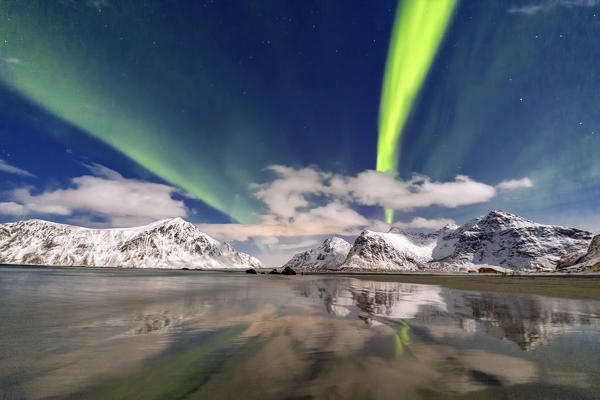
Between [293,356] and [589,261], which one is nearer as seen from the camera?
[293,356]

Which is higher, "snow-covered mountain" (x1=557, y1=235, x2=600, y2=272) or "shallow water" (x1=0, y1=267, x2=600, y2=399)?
"snow-covered mountain" (x1=557, y1=235, x2=600, y2=272)

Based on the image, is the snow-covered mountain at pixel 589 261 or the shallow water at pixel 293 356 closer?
the shallow water at pixel 293 356

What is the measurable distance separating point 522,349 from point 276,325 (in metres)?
7.59

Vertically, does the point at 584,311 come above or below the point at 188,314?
above

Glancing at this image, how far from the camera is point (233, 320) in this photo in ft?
35.4

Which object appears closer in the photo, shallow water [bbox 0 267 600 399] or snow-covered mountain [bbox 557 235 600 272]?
shallow water [bbox 0 267 600 399]

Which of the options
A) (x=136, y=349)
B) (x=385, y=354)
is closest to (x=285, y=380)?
(x=385, y=354)

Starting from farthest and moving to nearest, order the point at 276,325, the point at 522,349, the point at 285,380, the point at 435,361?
the point at 276,325
the point at 522,349
the point at 435,361
the point at 285,380

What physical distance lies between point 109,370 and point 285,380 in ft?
11.9

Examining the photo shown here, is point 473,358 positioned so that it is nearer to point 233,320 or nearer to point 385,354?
point 385,354

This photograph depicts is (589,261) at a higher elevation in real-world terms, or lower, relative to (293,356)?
higher

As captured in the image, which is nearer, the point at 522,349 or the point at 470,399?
the point at 470,399

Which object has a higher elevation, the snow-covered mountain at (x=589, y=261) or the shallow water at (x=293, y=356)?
the snow-covered mountain at (x=589, y=261)

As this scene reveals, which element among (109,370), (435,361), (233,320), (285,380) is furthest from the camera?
(233,320)
